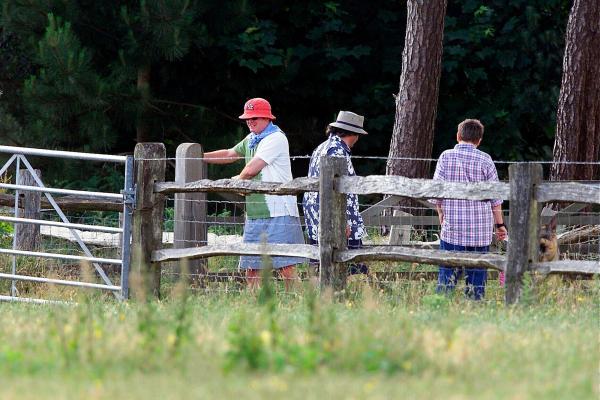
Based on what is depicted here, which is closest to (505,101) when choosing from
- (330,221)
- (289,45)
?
(289,45)

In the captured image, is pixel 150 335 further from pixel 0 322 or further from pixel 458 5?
pixel 458 5

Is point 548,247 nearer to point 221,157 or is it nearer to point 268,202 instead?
point 268,202

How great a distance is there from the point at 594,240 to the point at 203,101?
1304 cm

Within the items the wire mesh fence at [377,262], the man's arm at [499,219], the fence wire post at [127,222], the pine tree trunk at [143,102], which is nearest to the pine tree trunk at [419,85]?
the wire mesh fence at [377,262]

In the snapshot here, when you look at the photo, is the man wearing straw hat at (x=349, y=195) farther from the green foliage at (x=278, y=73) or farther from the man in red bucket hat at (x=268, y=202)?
the green foliage at (x=278, y=73)

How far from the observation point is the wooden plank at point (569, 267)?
351 inches

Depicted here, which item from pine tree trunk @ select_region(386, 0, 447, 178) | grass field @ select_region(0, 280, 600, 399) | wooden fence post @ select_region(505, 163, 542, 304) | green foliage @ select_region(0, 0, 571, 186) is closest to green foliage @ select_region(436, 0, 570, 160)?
green foliage @ select_region(0, 0, 571, 186)

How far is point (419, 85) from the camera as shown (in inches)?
671

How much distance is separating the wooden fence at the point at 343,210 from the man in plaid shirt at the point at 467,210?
72 cm

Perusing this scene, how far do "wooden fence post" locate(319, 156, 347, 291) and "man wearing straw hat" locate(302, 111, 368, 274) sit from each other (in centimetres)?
48

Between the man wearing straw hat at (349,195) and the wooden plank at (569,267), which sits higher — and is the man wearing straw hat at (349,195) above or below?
above

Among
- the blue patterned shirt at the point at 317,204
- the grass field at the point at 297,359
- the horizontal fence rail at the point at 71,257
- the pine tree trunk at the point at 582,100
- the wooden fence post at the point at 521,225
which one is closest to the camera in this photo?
the grass field at the point at 297,359

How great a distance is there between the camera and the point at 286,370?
18.3 ft

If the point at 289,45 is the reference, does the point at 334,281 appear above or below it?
below
